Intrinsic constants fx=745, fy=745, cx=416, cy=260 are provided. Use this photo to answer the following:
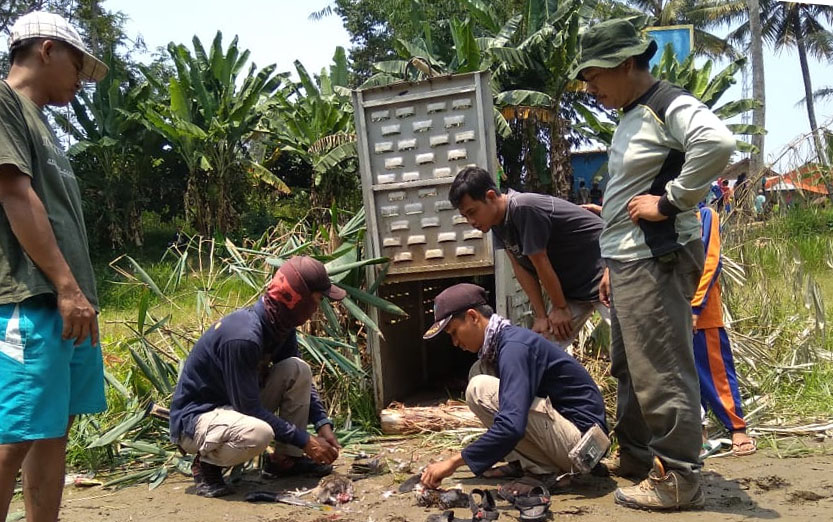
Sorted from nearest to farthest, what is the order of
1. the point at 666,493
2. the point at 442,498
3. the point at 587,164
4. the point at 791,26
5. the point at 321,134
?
1. the point at 666,493
2. the point at 442,498
3. the point at 321,134
4. the point at 587,164
5. the point at 791,26

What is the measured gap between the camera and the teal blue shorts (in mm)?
2637

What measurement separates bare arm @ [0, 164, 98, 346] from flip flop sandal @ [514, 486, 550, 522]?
199cm

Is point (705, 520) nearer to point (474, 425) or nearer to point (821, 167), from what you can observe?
point (474, 425)

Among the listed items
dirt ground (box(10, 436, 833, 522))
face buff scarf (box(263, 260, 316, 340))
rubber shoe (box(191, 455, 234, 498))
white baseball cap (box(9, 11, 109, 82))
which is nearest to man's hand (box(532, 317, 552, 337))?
dirt ground (box(10, 436, 833, 522))

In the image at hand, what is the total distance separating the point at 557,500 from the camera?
3.60m

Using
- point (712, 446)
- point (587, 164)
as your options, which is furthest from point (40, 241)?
point (587, 164)

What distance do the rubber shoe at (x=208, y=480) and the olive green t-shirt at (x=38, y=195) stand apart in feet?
4.41

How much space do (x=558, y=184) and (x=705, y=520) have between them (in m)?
13.2

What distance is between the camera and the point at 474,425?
497 cm

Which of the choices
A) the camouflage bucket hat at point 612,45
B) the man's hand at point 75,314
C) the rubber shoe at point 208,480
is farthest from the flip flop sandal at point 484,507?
the camouflage bucket hat at point 612,45

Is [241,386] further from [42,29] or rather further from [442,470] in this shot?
[42,29]

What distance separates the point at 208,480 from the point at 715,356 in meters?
2.88

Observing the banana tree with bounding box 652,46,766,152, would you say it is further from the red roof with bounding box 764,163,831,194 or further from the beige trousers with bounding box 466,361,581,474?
the beige trousers with bounding box 466,361,581,474

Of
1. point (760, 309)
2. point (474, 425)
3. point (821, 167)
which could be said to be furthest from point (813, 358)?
point (474, 425)
